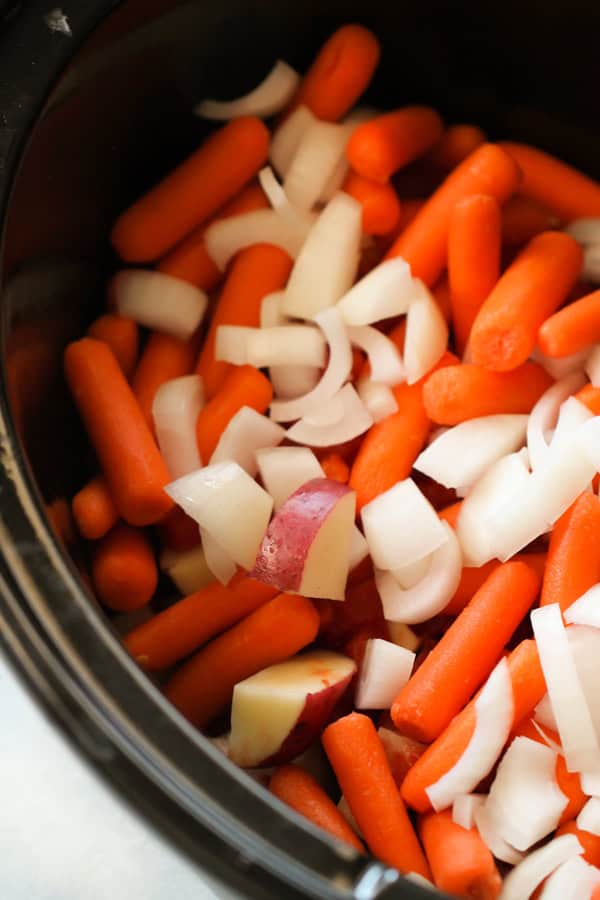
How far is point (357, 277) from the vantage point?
1253 mm

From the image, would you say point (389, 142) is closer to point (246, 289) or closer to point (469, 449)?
point (246, 289)

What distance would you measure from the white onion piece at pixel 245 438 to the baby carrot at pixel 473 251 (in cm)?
27

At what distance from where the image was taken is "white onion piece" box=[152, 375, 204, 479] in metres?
1.10

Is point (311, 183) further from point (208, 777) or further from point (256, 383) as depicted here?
point (208, 777)

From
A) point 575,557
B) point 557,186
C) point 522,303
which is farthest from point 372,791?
point 557,186

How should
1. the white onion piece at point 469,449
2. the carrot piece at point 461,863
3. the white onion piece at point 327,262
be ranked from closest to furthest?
the carrot piece at point 461,863
the white onion piece at point 469,449
the white onion piece at point 327,262

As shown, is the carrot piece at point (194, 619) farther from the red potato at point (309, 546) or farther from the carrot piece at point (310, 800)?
the carrot piece at point (310, 800)

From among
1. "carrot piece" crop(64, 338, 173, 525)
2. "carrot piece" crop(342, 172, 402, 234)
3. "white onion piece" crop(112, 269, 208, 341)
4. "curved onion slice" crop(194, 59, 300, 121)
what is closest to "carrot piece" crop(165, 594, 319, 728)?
"carrot piece" crop(64, 338, 173, 525)

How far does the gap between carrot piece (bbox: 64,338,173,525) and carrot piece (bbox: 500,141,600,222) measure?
58 centimetres

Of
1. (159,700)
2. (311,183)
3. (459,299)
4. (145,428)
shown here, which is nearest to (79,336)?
(145,428)

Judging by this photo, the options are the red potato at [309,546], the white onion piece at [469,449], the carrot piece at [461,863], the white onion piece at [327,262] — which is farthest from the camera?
the white onion piece at [327,262]

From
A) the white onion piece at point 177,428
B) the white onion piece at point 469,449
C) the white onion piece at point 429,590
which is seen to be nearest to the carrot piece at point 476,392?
the white onion piece at point 469,449

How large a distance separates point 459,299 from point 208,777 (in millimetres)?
675

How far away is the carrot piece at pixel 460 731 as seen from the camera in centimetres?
91
